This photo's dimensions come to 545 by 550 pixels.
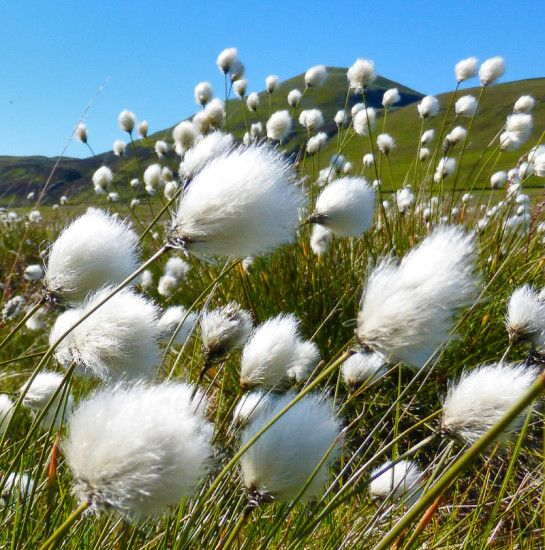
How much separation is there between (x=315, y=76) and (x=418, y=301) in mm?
3903

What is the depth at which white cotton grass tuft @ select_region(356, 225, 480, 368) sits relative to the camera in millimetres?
940

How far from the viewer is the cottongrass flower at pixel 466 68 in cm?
386

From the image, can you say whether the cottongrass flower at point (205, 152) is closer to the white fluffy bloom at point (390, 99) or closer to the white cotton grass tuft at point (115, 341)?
the white cotton grass tuft at point (115, 341)

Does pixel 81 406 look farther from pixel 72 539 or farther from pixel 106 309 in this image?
pixel 72 539

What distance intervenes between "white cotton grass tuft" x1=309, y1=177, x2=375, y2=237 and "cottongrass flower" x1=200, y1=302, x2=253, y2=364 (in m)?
0.30

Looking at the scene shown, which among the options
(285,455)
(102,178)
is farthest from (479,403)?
(102,178)

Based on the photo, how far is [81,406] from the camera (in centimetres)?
78

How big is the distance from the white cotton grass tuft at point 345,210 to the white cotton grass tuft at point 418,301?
1.70 feet

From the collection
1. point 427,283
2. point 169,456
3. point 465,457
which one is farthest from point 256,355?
point 465,457

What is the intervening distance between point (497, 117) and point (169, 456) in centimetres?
8840

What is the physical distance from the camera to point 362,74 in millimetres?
3371

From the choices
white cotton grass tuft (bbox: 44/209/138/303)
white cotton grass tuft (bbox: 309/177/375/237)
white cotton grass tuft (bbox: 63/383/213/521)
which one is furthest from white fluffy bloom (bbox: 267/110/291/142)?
white cotton grass tuft (bbox: 63/383/213/521)

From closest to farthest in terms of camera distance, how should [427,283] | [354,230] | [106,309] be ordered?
[427,283], [106,309], [354,230]

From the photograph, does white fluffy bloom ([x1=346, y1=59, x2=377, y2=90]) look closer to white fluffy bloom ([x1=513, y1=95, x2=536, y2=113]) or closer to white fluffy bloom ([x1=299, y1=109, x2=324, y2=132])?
white fluffy bloom ([x1=299, y1=109, x2=324, y2=132])
